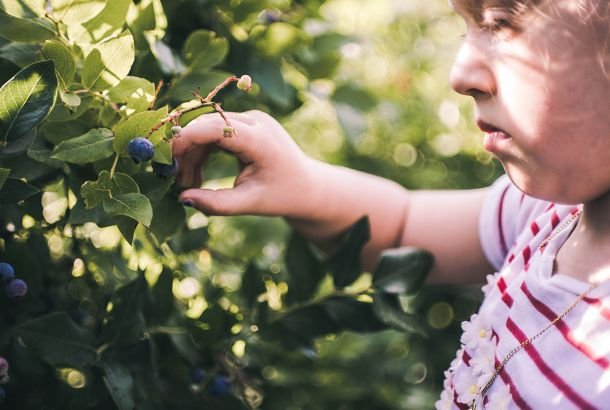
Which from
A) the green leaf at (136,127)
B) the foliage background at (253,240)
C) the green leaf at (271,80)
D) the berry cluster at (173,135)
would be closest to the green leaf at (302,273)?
the foliage background at (253,240)

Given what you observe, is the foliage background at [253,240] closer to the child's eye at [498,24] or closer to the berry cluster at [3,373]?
the berry cluster at [3,373]

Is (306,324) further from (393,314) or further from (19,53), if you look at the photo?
(19,53)

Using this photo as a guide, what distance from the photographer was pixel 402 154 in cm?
207

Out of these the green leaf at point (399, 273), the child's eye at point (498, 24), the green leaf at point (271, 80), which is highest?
the child's eye at point (498, 24)

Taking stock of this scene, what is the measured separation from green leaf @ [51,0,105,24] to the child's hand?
19 centimetres

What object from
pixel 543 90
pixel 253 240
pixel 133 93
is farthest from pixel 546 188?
pixel 253 240

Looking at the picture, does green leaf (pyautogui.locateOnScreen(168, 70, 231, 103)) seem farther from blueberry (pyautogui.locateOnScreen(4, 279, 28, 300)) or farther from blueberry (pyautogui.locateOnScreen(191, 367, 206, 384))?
blueberry (pyautogui.locateOnScreen(191, 367, 206, 384))

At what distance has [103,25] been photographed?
97 centimetres

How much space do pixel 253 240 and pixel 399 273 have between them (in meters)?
0.54

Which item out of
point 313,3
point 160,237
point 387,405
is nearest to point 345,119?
point 313,3

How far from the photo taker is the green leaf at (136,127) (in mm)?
903

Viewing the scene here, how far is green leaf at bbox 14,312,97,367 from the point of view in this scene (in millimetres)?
1015

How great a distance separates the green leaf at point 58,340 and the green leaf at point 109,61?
314 mm

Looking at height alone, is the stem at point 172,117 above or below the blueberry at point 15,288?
above
